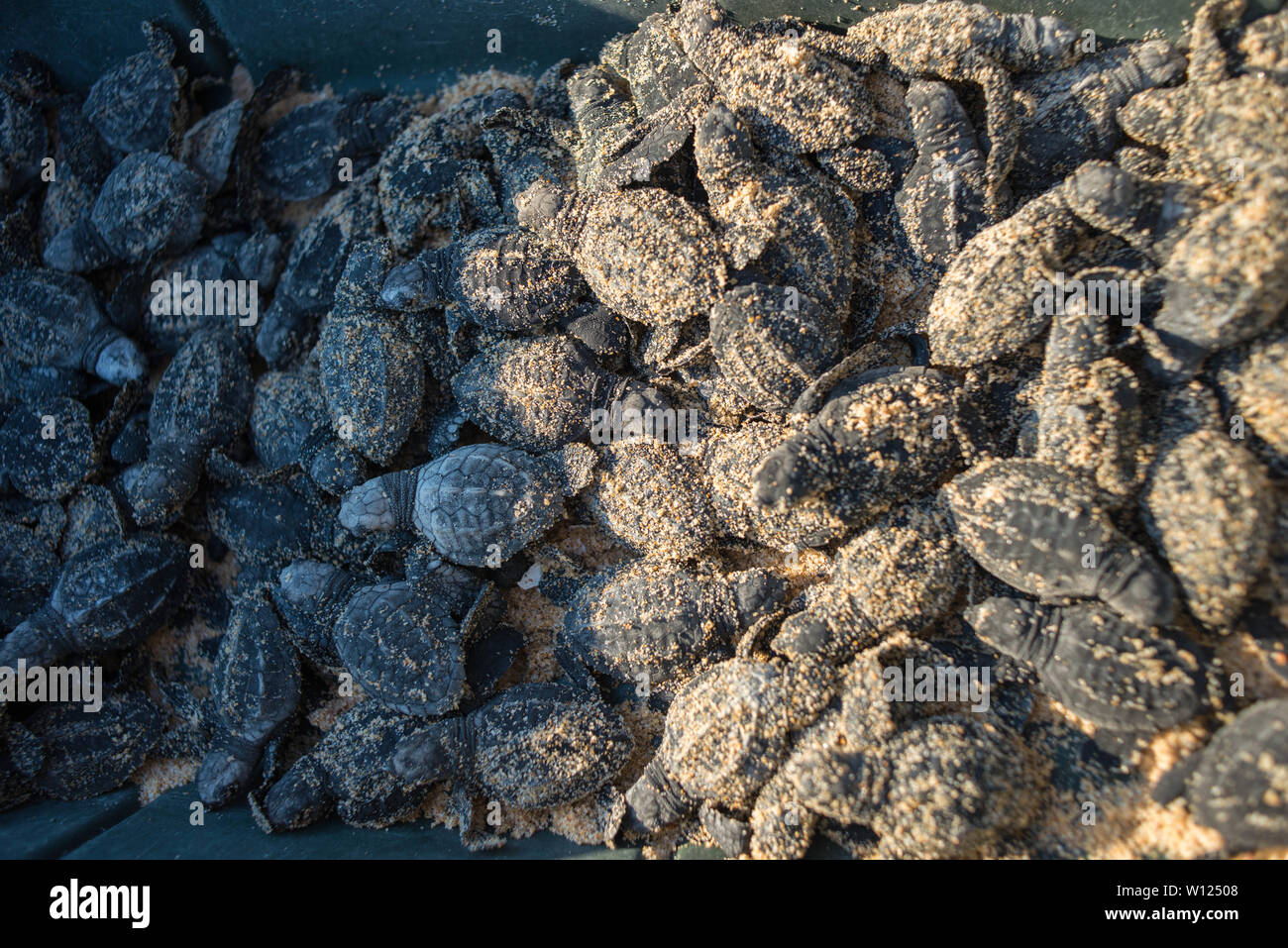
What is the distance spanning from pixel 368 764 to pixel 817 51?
8.93ft

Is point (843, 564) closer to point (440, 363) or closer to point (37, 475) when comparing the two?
point (440, 363)

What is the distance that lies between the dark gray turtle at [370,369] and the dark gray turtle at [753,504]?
1.10 metres

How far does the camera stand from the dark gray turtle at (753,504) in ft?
7.59

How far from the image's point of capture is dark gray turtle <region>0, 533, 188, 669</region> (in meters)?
2.77

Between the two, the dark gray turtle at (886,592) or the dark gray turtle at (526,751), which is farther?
the dark gray turtle at (526,751)

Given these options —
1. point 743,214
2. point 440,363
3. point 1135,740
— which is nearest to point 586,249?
point 743,214

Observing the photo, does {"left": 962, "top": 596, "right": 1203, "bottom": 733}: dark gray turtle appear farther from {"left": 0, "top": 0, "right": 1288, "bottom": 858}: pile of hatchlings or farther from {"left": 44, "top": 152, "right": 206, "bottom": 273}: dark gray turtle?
{"left": 44, "top": 152, "right": 206, "bottom": 273}: dark gray turtle

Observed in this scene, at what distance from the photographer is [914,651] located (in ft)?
6.92

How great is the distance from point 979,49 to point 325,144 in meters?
2.55

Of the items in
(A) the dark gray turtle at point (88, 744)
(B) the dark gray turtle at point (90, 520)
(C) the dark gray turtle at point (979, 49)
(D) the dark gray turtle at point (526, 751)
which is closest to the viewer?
(D) the dark gray turtle at point (526, 751)

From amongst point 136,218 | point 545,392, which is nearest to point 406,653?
point 545,392

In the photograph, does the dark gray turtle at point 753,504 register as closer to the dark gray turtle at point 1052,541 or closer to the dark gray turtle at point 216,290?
the dark gray turtle at point 1052,541

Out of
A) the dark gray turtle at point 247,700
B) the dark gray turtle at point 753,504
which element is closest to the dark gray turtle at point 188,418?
the dark gray turtle at point 247,700

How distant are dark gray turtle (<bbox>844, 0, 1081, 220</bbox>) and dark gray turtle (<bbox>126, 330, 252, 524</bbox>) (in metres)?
2.54
